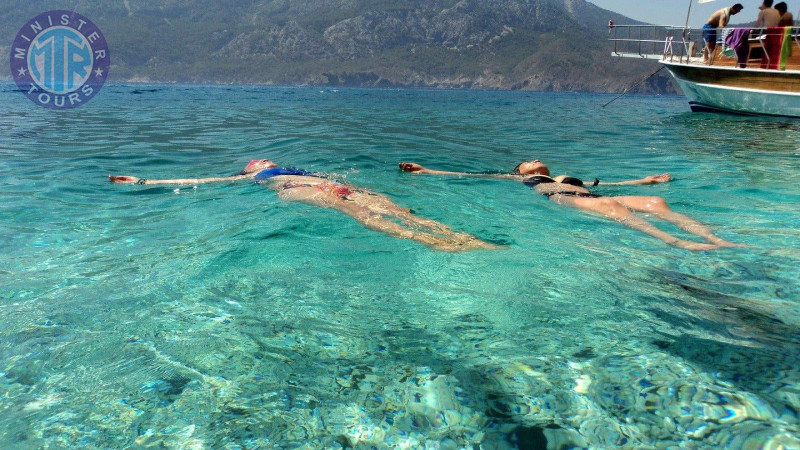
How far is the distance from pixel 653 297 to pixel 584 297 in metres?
0.48

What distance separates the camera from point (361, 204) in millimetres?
5910

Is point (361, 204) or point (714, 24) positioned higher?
point (714, 24)

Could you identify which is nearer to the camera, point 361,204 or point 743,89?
A: point 361,204

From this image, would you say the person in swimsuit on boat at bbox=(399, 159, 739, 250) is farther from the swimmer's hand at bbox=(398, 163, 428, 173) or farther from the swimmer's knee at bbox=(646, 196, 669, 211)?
the swimmer's hand at bbox=(398, 163, 428, 173)

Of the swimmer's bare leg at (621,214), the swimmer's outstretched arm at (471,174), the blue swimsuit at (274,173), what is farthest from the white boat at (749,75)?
the blue swimsuit at (274,173)

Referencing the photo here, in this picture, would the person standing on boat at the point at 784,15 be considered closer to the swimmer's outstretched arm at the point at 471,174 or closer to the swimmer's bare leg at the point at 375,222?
the swimmer's outstretched arm at the point at 471,174

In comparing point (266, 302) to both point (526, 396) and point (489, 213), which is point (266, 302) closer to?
point (526, 396)

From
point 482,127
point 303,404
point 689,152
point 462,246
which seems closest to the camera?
point 303,404

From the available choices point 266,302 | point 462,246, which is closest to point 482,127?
point 462,246

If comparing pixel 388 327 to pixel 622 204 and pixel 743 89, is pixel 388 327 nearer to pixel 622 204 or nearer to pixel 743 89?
pixel 622 204

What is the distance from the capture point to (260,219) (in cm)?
586

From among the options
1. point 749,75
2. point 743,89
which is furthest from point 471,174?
point 743,89

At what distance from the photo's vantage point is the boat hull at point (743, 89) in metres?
16.4

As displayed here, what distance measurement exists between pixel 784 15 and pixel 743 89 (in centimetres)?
249
